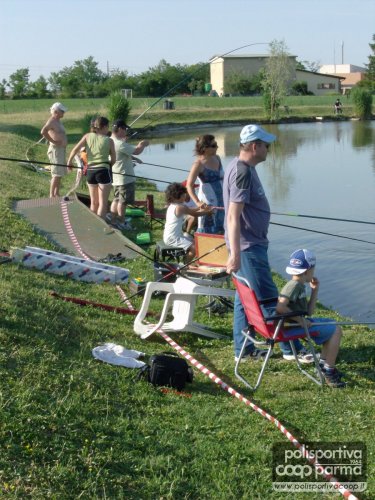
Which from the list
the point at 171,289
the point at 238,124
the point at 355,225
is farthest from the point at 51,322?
the point at 238,124

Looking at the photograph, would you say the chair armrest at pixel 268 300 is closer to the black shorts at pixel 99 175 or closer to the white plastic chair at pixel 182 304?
the white plastic chair at pixel 182 304

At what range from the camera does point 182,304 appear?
659 cm

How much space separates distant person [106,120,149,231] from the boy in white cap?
5.59m

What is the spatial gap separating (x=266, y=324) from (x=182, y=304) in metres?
1.34

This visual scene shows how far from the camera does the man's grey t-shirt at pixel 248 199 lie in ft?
18.1

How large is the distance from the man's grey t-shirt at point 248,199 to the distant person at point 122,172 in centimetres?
532

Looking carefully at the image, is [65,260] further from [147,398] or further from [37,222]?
[147,398]

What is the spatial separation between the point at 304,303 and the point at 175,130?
43.4m

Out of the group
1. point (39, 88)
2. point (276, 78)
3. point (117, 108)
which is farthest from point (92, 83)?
point (117, 108)

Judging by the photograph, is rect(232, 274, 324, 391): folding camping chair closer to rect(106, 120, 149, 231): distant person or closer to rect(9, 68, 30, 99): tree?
rect(106, 120, 149, 231): distant person

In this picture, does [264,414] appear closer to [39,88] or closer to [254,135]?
[254,135]

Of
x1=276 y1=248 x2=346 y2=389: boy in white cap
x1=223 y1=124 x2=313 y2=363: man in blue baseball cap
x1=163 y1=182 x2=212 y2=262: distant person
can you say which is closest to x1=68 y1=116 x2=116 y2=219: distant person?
x1=163 y1=182 x2=212 y2=262: distant person

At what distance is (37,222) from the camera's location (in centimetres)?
1042

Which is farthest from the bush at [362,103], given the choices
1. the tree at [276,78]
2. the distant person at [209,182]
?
the distant person at [209,182]
